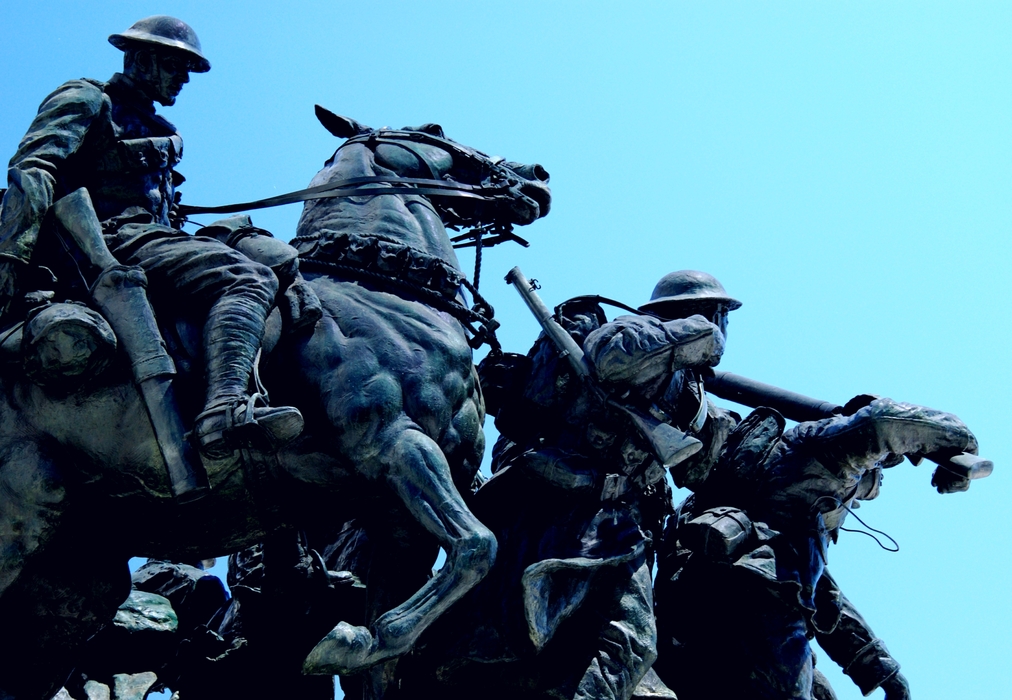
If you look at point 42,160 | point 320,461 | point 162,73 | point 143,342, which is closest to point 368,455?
point 320,461

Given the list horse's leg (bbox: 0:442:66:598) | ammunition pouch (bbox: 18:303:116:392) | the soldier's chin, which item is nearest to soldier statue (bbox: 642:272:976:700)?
the soldier's chin

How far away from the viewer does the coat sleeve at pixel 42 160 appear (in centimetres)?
832

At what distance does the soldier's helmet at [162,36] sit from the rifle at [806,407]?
3.70 m

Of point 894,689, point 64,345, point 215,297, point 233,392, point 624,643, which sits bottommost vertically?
point 894,689

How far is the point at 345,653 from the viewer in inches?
305

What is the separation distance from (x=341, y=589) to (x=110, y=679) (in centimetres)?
171

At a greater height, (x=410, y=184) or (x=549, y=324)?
(x=410, y=184)

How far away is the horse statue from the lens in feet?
26.4

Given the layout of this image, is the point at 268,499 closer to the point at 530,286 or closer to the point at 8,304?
the point at 8,304

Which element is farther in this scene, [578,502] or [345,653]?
[578,502]

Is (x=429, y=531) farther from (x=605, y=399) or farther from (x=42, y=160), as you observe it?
(x=42, y=160)

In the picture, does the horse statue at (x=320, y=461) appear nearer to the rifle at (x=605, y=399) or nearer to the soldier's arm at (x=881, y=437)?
the rifle at (x=605, y=399)

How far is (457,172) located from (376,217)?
1.01 meters

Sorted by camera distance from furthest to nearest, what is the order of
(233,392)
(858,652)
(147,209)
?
(858,652), (147,209), (233,392)
